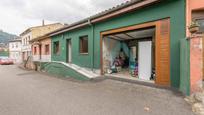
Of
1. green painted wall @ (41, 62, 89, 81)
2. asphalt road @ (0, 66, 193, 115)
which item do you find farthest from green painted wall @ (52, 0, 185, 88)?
asphalt road @ (0, 66, 193, 115)

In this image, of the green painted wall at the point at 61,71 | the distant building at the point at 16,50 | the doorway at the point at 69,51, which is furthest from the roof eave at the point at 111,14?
the distant building at the point at 16,50

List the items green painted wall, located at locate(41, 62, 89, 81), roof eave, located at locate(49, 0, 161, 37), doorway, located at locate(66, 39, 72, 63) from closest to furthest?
1. roof eave, located at locate(49, 0, 161, 37)
2. green painted wall, located at locate(41, 62, 89, 81)
3. doorway, located at locate(66, 39, 72, 63)

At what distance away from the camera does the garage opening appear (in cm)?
761

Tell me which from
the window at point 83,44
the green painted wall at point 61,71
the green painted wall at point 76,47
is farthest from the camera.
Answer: the window at point 83,44

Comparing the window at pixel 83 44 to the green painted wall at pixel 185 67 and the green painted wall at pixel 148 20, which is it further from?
the green painted wall at pixel 185 67

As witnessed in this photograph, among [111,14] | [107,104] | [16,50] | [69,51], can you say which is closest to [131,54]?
[111,14]

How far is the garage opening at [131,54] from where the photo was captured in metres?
7.61

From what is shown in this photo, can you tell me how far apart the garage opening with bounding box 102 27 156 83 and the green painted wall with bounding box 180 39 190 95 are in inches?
73.0

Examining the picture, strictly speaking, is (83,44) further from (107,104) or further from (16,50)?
(16,50)

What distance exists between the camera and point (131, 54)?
1138 centimetres

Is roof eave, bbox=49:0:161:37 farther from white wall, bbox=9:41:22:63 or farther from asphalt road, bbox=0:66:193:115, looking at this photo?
white wall, bbox=9:41:22:63

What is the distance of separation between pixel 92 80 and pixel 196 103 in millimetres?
5349

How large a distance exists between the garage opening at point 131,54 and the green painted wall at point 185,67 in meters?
1.85

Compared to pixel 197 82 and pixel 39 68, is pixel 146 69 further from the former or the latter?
pixel 39 68
